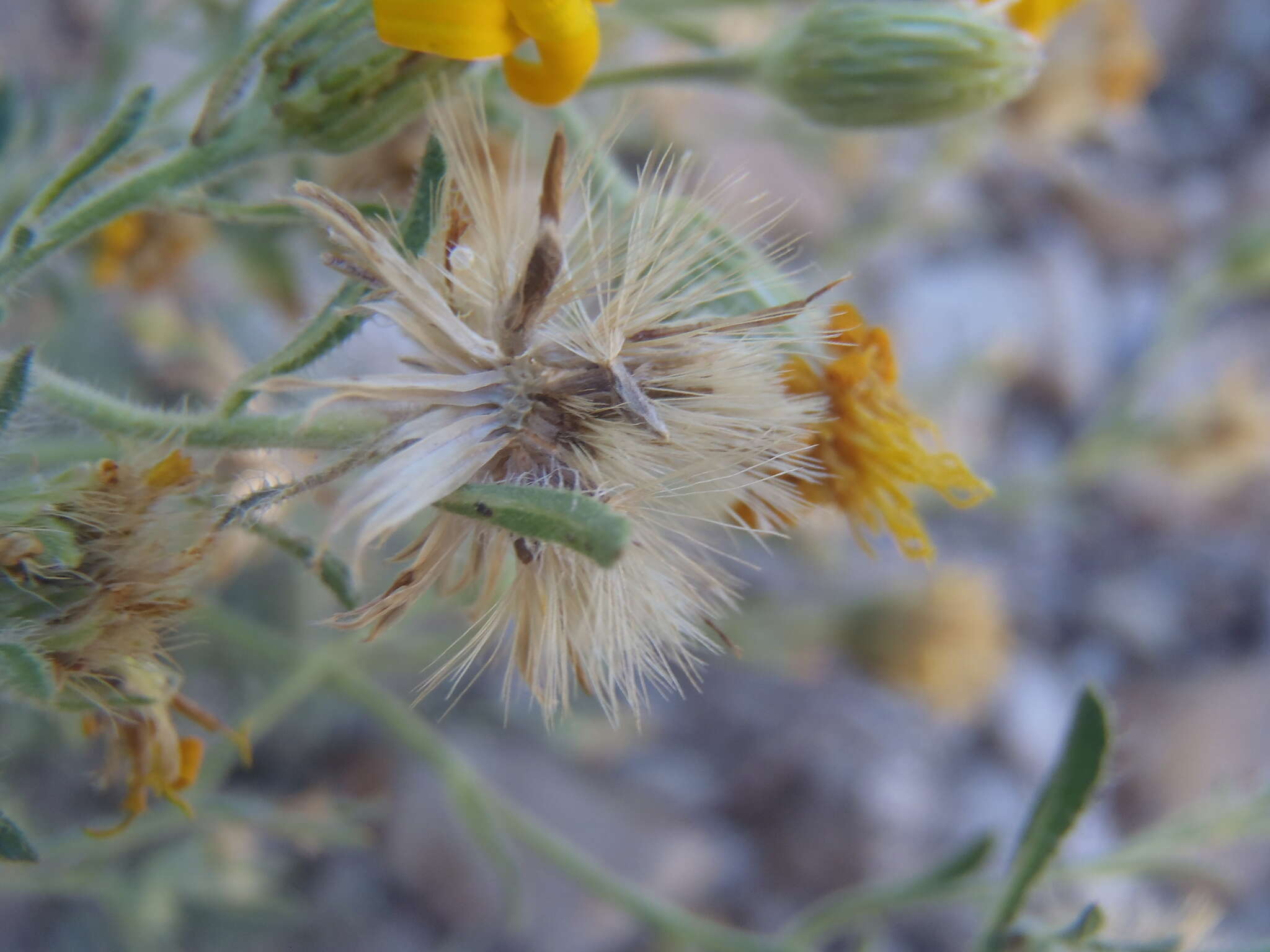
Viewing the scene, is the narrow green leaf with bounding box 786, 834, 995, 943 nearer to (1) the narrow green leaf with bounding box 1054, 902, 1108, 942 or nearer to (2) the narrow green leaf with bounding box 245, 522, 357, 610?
(1) the narrow green leaf with bounding box 1054, 902, 1108, 942

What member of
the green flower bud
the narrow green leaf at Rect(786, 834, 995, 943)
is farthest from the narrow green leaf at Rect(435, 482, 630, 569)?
the narrow green leaf at Rect(786, 834, 995, 943)

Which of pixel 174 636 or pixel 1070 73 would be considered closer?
pixel 174 636

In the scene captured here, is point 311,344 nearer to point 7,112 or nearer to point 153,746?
point 153,746

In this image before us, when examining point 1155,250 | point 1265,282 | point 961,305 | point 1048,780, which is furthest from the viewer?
point 1155,250

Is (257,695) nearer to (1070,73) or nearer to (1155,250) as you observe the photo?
(1070,73)

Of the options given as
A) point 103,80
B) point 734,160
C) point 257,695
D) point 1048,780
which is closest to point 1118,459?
point 734,160
